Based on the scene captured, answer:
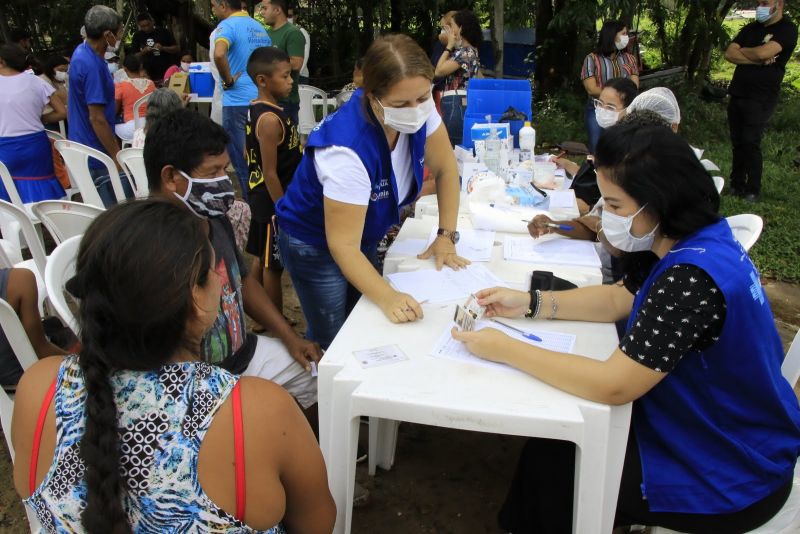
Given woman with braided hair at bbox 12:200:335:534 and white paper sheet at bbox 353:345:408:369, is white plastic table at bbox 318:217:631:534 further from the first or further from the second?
woman with braided hair at bbox 12:200:335:534

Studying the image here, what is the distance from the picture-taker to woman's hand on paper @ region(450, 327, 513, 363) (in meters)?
1.48

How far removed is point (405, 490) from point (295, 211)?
111cm

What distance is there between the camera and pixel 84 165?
3.71 metres

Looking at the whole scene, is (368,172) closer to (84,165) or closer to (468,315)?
(468,315)

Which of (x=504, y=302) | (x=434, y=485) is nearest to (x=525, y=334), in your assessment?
(x=504, y=302)

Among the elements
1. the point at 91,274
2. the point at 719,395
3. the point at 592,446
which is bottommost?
the point at 592,446

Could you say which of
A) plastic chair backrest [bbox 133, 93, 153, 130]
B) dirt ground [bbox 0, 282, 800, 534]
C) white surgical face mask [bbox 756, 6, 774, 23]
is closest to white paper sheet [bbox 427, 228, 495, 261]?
dirt ground [bbox 0, 282, 800, 534]

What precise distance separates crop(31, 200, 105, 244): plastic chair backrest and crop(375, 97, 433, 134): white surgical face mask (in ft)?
4.99

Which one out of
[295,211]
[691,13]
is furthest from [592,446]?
[691,13]

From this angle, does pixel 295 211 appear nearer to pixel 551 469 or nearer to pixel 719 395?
pixel 551 469

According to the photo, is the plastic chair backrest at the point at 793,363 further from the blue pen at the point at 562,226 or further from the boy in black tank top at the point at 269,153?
the boy in black tank top at the point at 269,153

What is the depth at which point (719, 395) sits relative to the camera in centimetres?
133

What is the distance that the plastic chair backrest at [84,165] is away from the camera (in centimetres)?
365

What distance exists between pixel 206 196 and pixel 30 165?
8.61 feet
